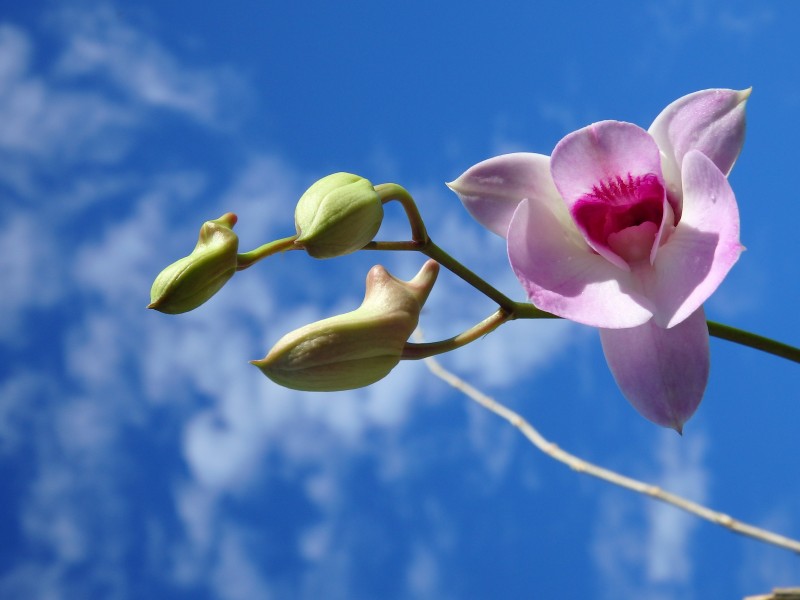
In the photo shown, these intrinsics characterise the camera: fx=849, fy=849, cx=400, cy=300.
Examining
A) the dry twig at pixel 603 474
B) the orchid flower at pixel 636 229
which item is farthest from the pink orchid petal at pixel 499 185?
the dry twig at pixel 603 474

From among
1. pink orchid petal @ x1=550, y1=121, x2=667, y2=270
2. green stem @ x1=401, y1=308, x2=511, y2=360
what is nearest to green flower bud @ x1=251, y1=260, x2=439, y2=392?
green stem @ x1=401, y1=308, x2=511, y2=360

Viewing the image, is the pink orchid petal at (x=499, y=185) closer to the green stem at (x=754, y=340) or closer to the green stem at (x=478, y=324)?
the green stem at (x=478, y=324)

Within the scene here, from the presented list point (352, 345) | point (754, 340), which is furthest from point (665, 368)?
point (352, 345)

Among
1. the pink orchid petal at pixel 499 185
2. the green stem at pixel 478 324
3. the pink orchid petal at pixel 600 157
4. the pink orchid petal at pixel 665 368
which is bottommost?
the pink orchid petal at pixel 665 368

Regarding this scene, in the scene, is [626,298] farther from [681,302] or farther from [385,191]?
[385,191]

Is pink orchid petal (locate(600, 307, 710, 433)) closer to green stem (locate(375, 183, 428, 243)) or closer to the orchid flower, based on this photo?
the orchid flower

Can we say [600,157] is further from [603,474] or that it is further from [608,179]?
[603,474]
